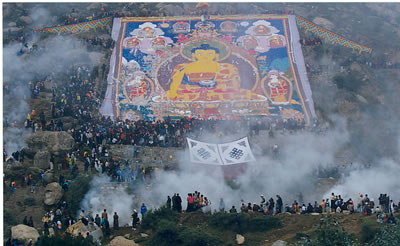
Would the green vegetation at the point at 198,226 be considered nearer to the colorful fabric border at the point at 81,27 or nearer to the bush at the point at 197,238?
the bush at the point at 197,238

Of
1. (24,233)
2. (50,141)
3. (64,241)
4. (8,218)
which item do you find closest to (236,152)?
(50,141)

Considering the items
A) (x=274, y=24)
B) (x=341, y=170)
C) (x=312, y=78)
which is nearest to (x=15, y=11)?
(x=274, y=24)

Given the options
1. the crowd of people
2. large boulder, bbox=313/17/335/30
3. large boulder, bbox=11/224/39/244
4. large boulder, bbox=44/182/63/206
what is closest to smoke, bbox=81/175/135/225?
large boulder, bbox=44/182/63/206

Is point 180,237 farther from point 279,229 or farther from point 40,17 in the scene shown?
point 40,17

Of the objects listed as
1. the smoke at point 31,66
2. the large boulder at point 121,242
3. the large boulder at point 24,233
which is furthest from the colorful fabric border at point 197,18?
the large boulder at point 121,242

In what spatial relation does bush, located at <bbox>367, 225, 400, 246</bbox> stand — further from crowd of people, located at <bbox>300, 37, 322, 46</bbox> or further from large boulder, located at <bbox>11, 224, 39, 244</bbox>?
crowd of people, located at <bbox>300, 37, 322, 46</bbox>

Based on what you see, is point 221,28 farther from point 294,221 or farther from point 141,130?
point 294,221
